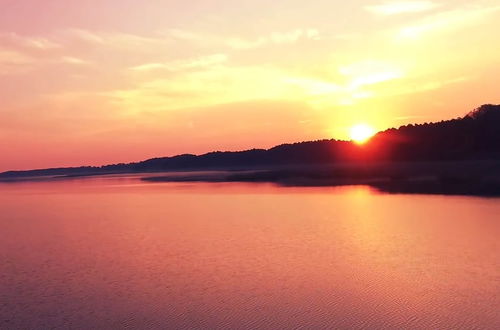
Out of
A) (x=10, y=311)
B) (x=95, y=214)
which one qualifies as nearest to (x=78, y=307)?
(x=10, y=311)

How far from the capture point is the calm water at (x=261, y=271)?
33.9ft

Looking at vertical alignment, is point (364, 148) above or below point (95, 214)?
above

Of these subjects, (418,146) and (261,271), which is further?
(418,146)

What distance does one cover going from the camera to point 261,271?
1395cm

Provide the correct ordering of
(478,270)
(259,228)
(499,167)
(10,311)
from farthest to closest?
1. (499,167)
2. (259,228)
3. (478,270)
4. (10,311)

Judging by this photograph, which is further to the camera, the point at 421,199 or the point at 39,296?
the point at 421,199

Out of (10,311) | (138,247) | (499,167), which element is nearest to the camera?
(10,311)

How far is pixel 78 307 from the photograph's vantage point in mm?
11281

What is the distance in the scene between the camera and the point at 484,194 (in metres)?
32.2

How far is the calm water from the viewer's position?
33.9 feet

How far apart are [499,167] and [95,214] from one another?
4364 cm

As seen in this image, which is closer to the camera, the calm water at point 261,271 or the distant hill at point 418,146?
the calm water at point 261,271

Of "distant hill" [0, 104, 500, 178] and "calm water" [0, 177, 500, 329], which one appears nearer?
"calm water" [0, 177, 500, 329]

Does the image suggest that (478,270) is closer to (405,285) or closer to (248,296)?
(405,285)
